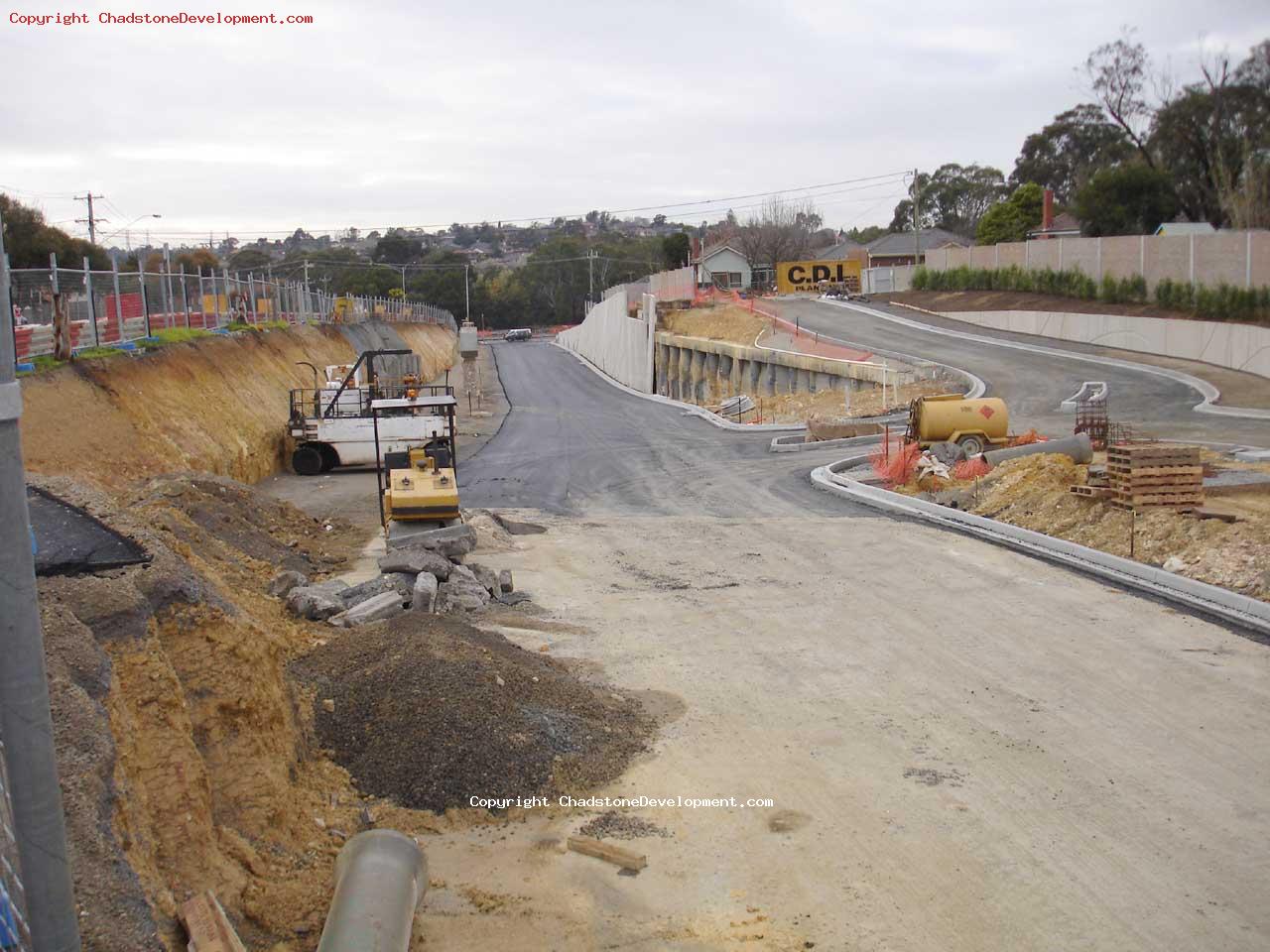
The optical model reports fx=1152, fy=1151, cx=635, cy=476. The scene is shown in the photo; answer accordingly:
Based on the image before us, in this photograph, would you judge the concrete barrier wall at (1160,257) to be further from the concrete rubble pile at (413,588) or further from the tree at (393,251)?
the tree at (393,251)

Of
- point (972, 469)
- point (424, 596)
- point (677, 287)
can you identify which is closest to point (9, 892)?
point (424, 596)

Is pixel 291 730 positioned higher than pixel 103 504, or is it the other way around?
pixel 103 504

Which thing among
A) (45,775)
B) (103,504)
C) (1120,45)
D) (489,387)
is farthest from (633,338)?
(45,775)

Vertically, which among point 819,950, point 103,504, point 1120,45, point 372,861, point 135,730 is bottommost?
point 819,950

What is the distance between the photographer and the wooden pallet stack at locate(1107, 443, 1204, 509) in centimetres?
1788

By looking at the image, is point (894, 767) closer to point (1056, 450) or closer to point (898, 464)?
point (1056, 450)

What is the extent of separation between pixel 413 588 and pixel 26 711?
10.9 metres

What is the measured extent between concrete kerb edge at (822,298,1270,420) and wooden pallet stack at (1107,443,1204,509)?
14981mm

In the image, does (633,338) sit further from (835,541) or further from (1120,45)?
(835,541)

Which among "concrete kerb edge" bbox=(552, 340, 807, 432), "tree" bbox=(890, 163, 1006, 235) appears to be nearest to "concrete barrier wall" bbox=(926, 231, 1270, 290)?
"concrete kerb edge" bbox=(552, 340, 807, 432)

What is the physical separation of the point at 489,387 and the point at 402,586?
49.3 metres

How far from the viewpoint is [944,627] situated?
1416 centimetres

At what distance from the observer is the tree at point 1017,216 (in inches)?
3268

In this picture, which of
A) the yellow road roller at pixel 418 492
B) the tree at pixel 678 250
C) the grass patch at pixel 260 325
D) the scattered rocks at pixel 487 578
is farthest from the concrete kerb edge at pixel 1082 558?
the tree at pixel 678 250
